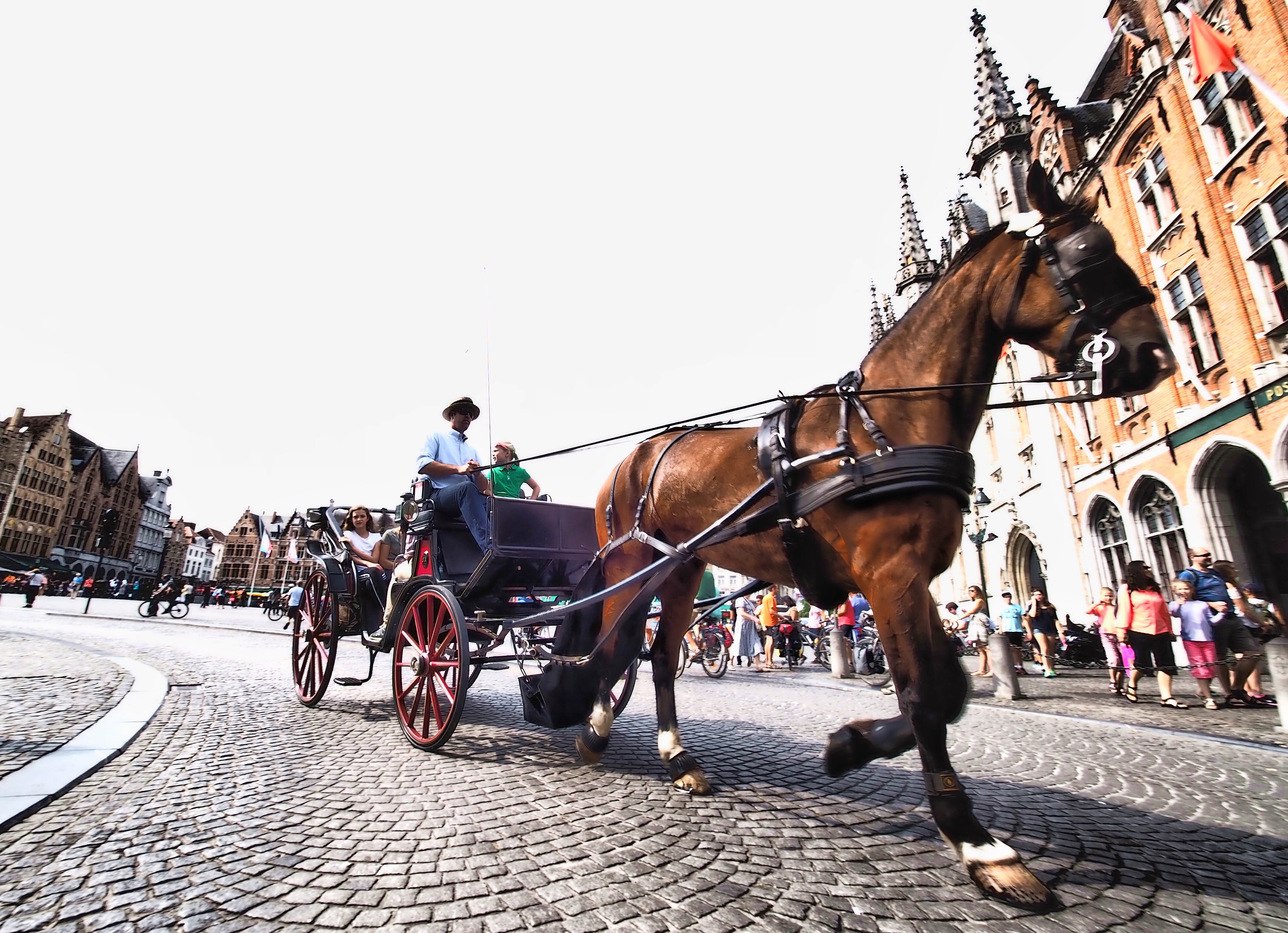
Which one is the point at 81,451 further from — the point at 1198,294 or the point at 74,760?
the point at 1198,294

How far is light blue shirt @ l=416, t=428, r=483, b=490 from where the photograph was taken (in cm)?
504

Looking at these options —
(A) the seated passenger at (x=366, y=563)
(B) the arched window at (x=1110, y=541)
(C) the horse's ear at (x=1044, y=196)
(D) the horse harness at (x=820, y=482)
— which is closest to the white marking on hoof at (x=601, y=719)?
(D) the horse harness at (x=820, y=482)

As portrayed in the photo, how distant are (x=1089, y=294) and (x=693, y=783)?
293cm

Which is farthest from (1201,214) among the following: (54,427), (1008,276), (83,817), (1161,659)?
(54,427)

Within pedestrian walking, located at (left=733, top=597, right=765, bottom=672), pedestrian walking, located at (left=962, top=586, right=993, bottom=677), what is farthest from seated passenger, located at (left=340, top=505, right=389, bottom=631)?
pedestrian walking, located at (left=962, top=586, right=993, bottom=677)

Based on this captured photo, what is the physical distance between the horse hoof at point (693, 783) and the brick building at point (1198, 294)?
11.9 meters

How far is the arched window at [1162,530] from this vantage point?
14.0 metres

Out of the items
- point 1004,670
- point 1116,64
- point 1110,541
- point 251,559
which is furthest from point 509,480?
point 251,559

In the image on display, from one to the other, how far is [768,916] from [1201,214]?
17360mm

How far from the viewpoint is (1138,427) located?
49.8ft

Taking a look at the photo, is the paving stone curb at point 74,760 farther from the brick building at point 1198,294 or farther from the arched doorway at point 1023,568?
the arched doorway at point 1023,568

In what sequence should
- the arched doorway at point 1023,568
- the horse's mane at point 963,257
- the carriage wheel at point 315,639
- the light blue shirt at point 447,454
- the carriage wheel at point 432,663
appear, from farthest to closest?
the arched doorway at point 1023,568 → the carriage wheel at point 315,639 → the light blue shirt at point 447,454 → the carriage wheel at point 432,663 → the horse's mane at point 963,257

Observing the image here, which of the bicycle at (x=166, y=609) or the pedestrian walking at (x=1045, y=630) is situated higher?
the bicycle at (x=166, y=609)

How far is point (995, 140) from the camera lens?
20.4m
